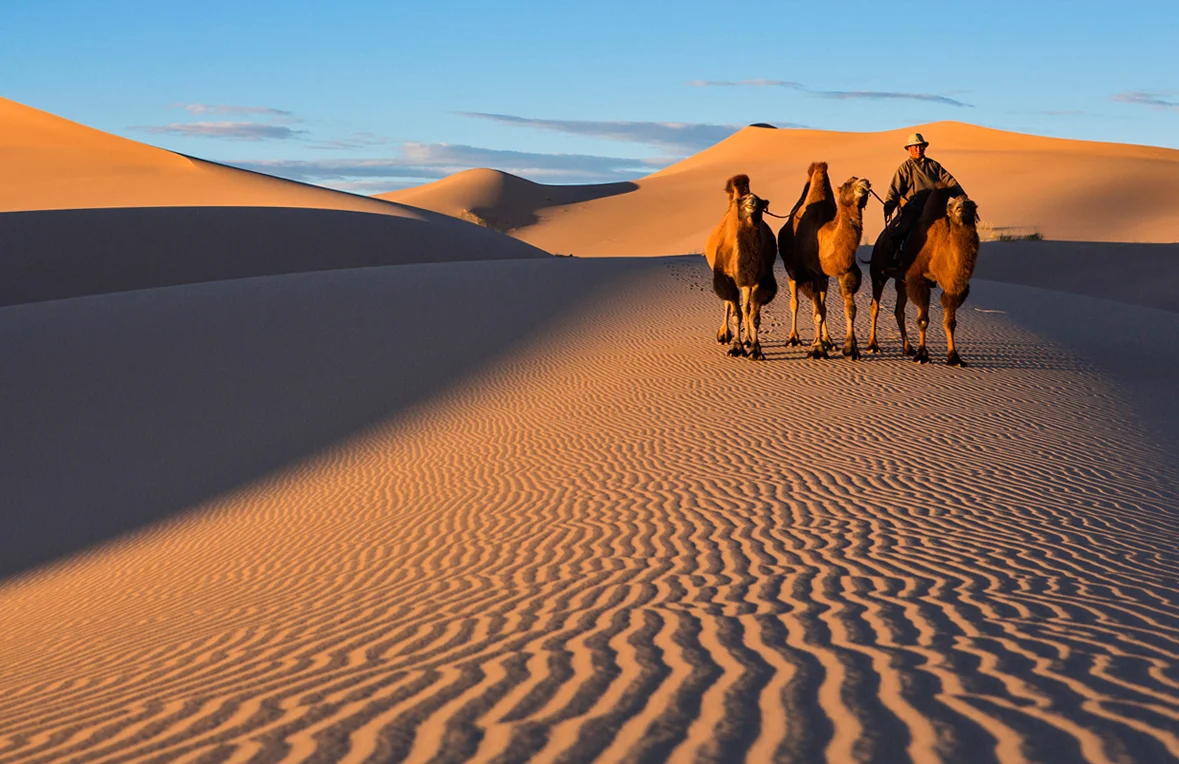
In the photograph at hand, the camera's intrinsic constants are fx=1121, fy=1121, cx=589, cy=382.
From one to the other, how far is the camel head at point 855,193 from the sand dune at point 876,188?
138 ft

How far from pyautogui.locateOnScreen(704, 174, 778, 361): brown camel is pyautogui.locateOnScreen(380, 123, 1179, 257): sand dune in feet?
134

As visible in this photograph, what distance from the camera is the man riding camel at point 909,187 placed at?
14.6 meters

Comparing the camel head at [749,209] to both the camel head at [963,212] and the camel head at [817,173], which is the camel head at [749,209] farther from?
the camel head at [963,212]

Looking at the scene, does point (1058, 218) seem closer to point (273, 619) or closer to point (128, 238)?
point (128, 238)

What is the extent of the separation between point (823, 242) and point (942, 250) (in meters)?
1.63

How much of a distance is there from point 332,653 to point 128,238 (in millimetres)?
33598

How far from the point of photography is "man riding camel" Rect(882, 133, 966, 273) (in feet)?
47.9

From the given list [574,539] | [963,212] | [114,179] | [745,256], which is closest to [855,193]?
[963,212]

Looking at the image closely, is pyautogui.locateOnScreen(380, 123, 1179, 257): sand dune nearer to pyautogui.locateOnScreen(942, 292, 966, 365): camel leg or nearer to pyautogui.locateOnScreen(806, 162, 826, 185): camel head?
pyautogui.locateOnScreen(942, 292, 966, 365): camel leg

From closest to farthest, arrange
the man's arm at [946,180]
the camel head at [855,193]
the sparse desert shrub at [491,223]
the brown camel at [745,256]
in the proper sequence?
the camel head at [855,193]
the man's arm at [946,180]
the brown camel at [745,256]
the sparse desert shrub at [491,223]

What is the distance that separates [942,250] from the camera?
1444cm

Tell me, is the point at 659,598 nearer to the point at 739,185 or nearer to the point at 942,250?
the point at 942,250

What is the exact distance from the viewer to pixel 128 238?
116 ft

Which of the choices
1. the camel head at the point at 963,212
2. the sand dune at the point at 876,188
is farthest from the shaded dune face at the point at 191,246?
the sand dune at the point at 876,188
